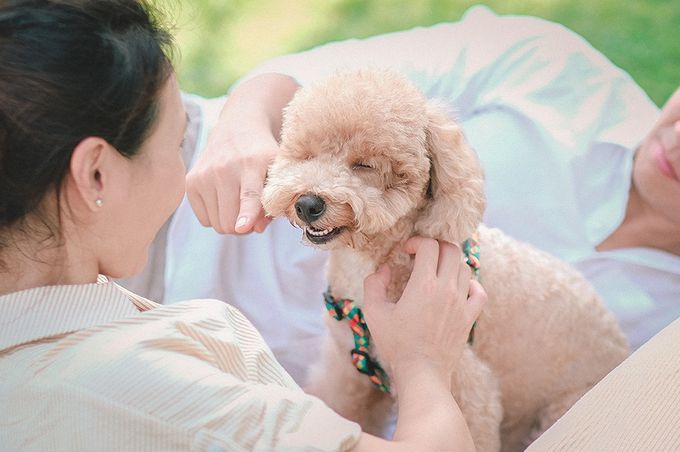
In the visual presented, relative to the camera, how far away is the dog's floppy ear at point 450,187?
0.96 metres

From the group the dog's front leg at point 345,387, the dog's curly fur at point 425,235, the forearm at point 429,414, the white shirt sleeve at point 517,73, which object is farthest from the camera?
the white shirt sleeve at point 517,73

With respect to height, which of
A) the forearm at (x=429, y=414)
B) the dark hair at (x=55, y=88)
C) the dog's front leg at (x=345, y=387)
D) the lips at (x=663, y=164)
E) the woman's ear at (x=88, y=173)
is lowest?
the dog's front leg at (x=345, y=387)

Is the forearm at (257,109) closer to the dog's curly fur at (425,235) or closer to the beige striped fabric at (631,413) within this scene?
the dog's curly fur at (425,235)

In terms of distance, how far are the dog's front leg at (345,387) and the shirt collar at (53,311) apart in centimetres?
53

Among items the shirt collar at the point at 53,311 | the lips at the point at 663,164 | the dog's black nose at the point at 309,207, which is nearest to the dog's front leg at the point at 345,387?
the dog's black nose at the point at 309,207

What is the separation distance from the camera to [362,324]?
41.9 inches

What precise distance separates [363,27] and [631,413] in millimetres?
1758

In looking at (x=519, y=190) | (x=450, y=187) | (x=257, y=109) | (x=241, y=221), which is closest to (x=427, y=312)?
(x=450, y=187)

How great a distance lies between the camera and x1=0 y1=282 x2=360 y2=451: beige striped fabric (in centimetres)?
57

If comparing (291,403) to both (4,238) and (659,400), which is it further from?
(659,400)

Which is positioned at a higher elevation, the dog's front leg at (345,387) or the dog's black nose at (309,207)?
the dog's black nose at (309,207)

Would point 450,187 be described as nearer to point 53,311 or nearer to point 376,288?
point 376,288

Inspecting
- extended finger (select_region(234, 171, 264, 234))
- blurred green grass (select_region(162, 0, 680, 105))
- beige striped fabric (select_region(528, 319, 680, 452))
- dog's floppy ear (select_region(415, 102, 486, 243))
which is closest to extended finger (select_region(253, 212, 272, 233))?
extended finger (select_region(234, 171, 264, 234))

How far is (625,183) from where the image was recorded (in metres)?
1.46
